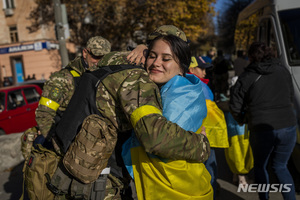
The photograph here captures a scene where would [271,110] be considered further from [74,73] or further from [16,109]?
[16,109]

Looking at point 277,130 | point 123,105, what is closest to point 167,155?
point 123,105

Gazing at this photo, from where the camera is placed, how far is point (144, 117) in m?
1.44

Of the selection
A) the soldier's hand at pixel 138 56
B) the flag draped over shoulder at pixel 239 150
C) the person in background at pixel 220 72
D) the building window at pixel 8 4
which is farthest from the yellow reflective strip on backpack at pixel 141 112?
the building window at pixel 8 4

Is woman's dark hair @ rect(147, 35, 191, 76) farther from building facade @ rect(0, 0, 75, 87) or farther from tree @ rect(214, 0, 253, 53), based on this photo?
tree @ rect(214, 0, 253, 53)

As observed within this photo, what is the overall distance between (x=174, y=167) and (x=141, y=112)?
1.12ft

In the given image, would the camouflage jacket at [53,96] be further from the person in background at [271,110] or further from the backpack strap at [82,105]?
the person in background at [271,110]

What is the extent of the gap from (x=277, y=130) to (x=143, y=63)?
6.21ft

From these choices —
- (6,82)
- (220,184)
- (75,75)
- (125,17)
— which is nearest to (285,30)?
(220,184)

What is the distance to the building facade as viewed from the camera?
22.1 metres

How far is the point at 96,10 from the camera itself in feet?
60.4

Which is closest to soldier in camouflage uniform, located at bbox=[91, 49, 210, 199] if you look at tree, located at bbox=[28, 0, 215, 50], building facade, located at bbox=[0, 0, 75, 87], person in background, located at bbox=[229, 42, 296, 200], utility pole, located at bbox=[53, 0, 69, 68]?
person in background, located at bbox=[229, 42, 296, 200]

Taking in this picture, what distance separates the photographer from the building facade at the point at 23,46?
22094 mm

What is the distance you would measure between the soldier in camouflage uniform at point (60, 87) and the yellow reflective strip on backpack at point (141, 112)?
4.67 feet

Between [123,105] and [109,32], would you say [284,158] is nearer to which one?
[123,105]
